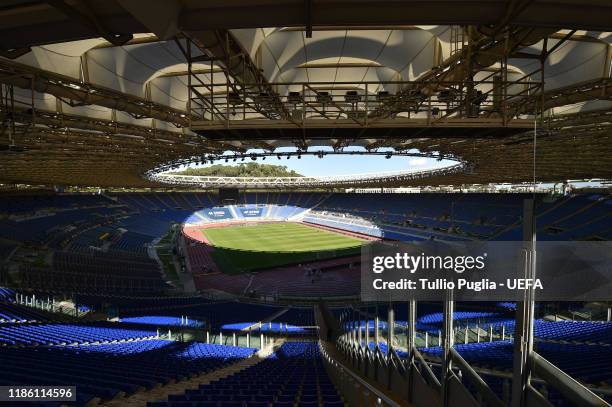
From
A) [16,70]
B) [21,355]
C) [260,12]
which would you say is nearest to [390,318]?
[260,12]

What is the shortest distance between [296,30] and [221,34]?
2237mm

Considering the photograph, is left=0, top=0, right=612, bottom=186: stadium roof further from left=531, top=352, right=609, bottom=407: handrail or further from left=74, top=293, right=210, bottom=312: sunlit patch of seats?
left=74, top=293, right=210, bottom=312: sunlit patch of seats

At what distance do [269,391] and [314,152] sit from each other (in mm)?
13875

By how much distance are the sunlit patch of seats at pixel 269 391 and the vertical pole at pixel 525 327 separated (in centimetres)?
370

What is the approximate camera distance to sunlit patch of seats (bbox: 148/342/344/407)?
591 cm

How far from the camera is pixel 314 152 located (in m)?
19.0

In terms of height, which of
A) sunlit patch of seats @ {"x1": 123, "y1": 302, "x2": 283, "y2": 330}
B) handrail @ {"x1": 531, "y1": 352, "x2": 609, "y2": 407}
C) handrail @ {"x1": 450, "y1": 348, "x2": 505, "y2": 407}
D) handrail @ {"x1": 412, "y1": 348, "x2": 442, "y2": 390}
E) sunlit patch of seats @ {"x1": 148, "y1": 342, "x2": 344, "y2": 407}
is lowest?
sunlit patch of seats @ {"x1": 123, "y1": 302, "x2": 283, "y2": 330}

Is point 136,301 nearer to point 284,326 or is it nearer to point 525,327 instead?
point 284,326

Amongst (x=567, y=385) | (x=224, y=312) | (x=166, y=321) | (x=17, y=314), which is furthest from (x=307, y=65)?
(x=224, y=312)

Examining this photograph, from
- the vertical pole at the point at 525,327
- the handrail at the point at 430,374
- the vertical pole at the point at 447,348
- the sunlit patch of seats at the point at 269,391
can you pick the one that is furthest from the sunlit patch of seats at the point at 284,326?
the vertical pole at the point at 525,327

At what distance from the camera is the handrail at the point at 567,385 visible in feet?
8.05

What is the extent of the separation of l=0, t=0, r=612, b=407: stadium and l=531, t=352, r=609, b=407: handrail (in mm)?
24

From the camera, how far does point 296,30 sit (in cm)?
798

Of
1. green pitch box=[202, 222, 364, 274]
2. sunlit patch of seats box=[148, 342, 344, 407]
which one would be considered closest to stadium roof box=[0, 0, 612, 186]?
sunlit patch of seats box=[148, 342, 344, 407]
